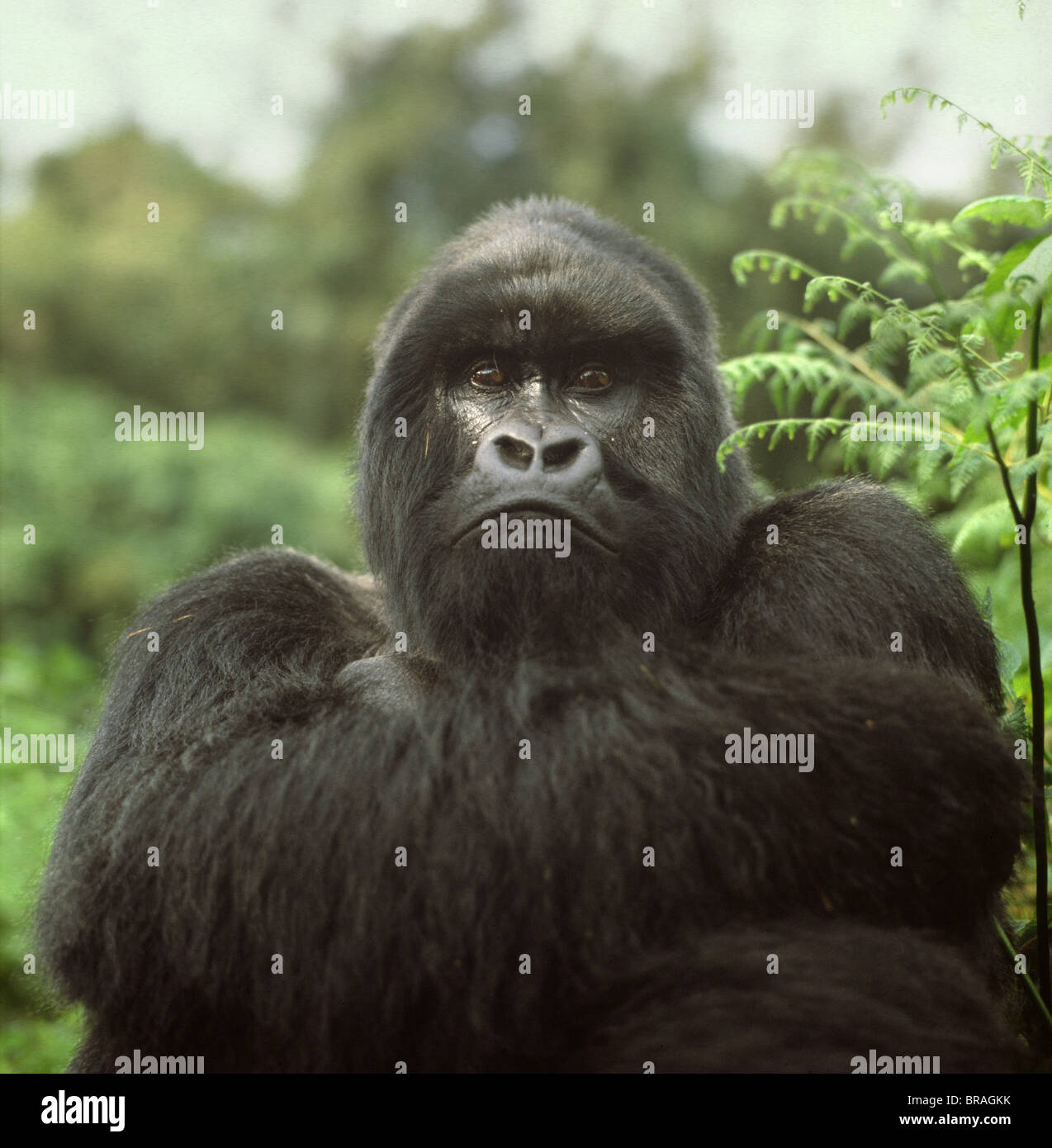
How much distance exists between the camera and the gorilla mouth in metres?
2.87

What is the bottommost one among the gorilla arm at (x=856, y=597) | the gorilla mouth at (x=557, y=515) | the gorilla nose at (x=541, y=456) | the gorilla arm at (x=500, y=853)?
the gorilla arm at (x=500, y=853)

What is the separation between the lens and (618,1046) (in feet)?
7.53

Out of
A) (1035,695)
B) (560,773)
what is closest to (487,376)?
(560,773)

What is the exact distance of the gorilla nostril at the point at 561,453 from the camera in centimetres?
294

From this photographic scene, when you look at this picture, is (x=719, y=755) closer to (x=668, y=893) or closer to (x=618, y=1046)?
(x=668, y=893)

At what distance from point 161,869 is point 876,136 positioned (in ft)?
30.8

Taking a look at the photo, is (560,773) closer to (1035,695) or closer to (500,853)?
(500,853)

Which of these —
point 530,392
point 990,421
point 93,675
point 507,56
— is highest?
point 507,56

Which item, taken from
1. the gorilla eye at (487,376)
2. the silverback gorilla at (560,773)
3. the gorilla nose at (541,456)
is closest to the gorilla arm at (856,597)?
the silverback gorilla at (560,773)

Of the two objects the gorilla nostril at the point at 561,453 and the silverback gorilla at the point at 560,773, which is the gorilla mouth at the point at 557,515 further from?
the gorilla nostril at the point at 561,453

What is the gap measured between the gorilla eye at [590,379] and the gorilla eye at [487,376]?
8.2 inches

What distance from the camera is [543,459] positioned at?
2938 millimetres

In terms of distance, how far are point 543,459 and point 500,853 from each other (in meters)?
1.06
